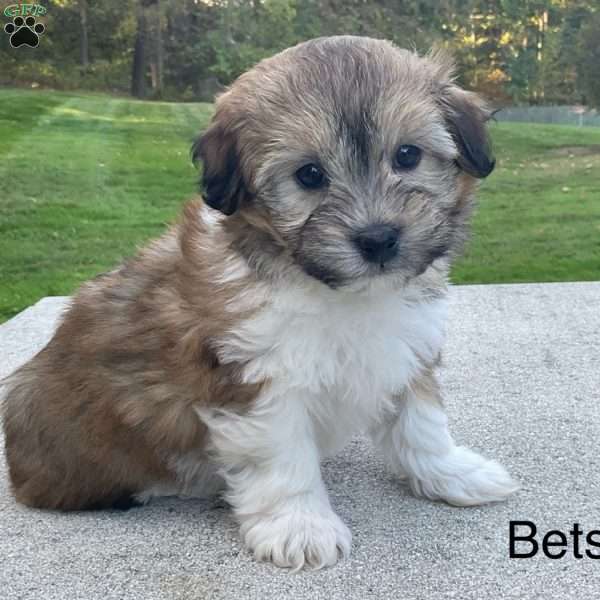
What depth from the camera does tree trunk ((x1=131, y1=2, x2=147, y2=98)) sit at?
613cm

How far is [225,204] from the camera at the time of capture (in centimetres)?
255

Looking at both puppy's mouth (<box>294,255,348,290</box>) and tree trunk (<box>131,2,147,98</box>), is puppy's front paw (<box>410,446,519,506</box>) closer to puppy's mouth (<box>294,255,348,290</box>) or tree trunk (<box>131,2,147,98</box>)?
puppy's mouth (<box>294,255,348,290</box>)

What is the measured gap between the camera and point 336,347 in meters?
2.62

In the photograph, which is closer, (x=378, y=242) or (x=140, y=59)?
(x=378, y=242)

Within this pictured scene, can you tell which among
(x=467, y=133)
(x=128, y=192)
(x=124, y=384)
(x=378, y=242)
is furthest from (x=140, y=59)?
(x=378, y=242)

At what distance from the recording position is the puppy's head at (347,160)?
2332mm

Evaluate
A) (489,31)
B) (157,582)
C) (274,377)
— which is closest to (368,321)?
(274,377)

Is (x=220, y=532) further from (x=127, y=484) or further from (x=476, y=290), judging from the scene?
(x=476, y=290)

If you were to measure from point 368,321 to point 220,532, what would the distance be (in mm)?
912

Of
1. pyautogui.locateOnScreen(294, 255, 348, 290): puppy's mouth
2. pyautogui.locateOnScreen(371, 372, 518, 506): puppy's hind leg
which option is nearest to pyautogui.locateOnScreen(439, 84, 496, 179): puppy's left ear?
pyautogui.locateOnScreen(294, 255, 348, 290): puppy's mouth

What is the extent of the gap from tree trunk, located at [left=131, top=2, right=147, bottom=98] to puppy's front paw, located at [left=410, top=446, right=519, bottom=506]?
162 inches

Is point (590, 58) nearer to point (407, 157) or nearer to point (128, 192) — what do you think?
point (128, 192)
